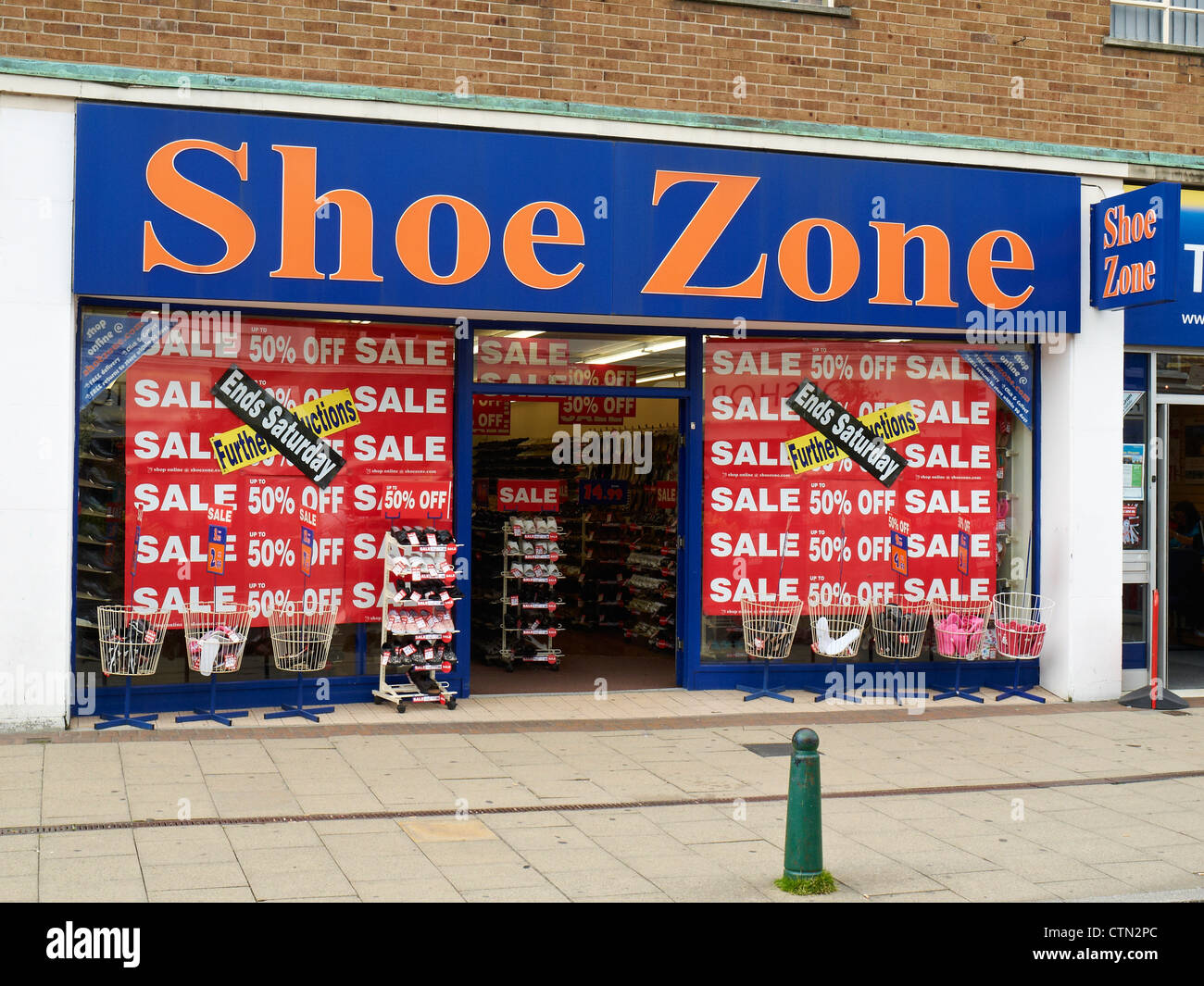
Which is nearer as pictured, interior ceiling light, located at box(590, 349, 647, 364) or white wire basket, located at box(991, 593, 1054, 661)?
interior ceiling light, located at box(590, 349, 647, 364)

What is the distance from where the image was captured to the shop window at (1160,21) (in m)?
12.4

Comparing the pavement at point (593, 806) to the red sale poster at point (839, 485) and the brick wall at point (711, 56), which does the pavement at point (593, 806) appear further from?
the brick wall at point (711, 56)

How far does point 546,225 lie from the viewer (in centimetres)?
1047

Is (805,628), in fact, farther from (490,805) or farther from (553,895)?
(553,895)

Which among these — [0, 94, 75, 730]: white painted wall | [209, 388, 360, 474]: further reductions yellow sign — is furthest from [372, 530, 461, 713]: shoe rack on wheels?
[0, 94, 75, 730]: white painted wall

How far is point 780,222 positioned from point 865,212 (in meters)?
0.80

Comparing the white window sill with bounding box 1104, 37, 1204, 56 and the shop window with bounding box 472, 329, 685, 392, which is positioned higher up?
the white window sill with bounding box 1104, 37, 1204, 56

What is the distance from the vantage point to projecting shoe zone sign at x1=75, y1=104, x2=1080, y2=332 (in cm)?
964

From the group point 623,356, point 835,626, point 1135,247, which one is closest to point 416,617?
point 623,356

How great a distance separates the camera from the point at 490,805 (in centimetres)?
776

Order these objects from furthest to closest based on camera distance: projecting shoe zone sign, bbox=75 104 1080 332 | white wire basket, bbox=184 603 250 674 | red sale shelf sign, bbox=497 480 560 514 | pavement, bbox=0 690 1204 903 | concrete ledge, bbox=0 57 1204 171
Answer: red sale shelf sign, bbox=497 480 560 514 → white wire basket, bbox=184 603 250 674 → projecting shoe zone sign, bbox=75 104 1080 332 → concrete ledge, bbox=0 57 1204 171 → pavement, bbox=0 690 1204 903

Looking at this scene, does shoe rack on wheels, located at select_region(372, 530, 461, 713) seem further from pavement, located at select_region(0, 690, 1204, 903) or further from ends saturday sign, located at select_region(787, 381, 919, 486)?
ends saturday sign, located at select_region(787, 381, 919, 486)

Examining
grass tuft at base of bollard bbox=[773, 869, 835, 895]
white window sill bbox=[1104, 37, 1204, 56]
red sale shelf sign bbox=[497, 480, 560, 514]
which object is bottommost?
grass tuft at base of bollard bbox=[773, 869, 835, 895]

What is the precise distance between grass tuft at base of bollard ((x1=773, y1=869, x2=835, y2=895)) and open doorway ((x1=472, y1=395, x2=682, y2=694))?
225 inches
